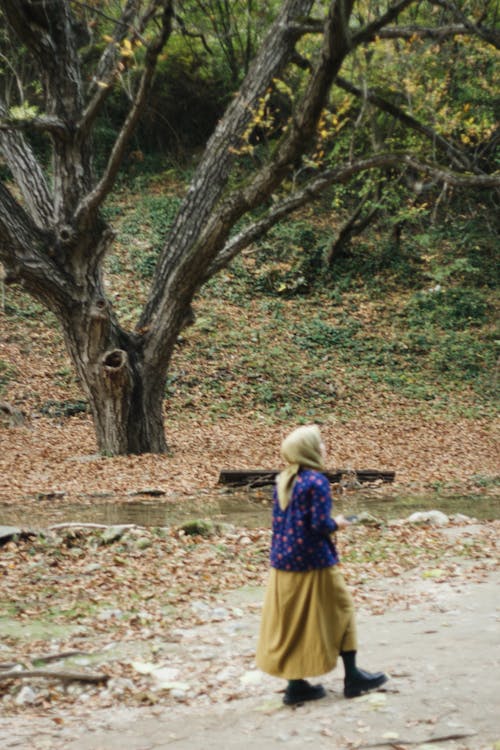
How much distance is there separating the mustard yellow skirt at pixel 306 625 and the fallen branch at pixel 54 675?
1.14 m

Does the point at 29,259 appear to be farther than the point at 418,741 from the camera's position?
→ Yes

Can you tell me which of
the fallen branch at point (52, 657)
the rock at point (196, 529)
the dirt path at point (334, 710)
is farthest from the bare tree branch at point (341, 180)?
the fallen branch at point (52, 657)

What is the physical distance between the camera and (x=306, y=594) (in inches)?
170

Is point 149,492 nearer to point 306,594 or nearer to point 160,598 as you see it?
point 160,598

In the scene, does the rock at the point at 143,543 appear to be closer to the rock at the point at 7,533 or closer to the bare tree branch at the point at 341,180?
the rock at the point at 7,533

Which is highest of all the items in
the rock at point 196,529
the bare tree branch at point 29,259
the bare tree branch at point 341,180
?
the bare tree branch at point 341,180

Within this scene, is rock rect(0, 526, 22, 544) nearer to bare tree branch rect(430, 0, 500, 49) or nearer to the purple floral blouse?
the purple floral blouse

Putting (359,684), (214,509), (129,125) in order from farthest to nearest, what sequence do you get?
(129,125), (214,509), (359,684)

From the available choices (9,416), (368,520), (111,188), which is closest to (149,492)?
(368,520)

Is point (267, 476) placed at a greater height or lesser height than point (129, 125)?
lesser

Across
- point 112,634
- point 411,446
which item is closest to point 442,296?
point 411,446

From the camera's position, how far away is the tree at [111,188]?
10539 millimetres

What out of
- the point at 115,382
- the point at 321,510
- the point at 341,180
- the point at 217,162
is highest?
the point at 217,162

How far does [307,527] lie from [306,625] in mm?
542
